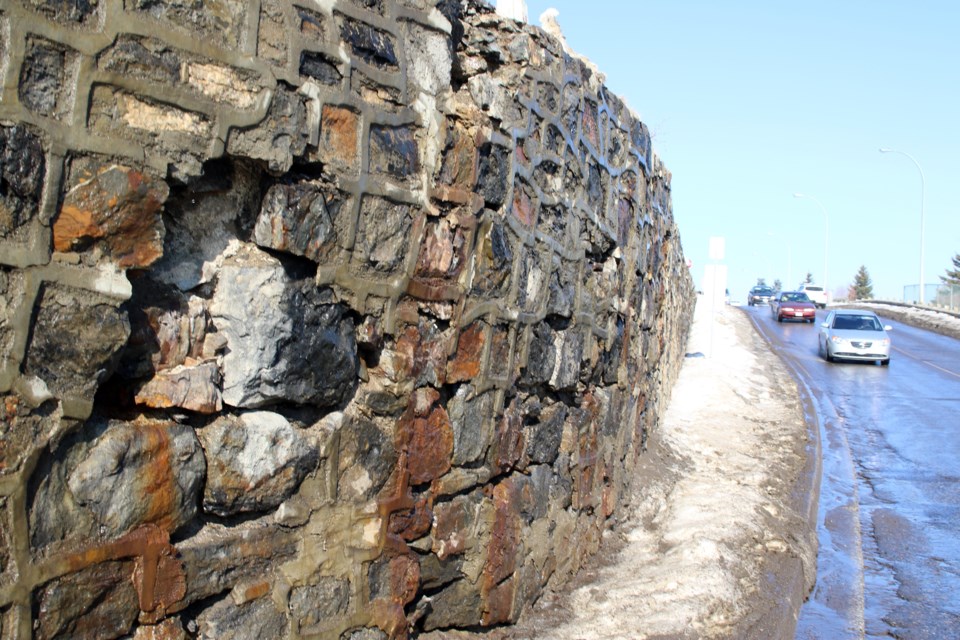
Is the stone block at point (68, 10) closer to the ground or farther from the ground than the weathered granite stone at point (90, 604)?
farther from the ground

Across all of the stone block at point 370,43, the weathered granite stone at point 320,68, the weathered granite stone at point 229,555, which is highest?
the stone block at point 370,43

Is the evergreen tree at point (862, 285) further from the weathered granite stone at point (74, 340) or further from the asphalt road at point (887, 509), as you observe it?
the weathered granite stone at point (74, 340)

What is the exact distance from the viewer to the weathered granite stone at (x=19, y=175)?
2.23 metres

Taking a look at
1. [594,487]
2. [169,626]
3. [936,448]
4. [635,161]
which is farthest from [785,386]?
[169,626]

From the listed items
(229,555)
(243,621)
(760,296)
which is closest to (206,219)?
(229,555)

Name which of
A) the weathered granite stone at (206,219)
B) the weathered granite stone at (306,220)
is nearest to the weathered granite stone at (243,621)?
the weathered granite stone at (206,219)

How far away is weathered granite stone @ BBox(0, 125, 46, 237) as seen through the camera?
87.9 inches

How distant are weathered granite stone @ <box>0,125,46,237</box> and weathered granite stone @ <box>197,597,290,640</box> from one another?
1.37 m

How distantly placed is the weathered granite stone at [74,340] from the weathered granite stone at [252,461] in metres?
0.50

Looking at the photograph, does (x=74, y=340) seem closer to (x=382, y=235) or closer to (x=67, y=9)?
(x=67, y=9)

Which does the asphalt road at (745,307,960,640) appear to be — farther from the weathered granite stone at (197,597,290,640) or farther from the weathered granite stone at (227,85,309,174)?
the weathered granite stone at (227,85,309,174)

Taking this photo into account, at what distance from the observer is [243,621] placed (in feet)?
9.80

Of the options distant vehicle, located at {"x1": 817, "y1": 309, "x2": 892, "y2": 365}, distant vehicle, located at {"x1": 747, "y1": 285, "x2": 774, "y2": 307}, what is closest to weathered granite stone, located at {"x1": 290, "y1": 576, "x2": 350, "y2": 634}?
distant vehicle, located at {"x1": 817, "y1": 309, "x2": 892, "y2": 365}

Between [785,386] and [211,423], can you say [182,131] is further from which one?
[785,386]
